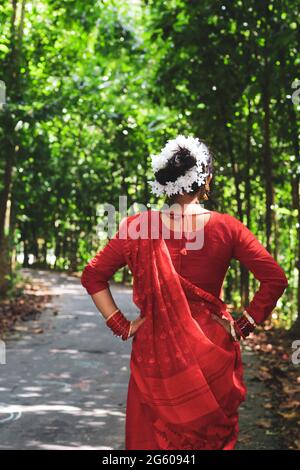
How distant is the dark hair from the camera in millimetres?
3488

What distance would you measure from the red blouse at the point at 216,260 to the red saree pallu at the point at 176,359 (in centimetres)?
6

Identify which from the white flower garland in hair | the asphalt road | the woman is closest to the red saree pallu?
the woman

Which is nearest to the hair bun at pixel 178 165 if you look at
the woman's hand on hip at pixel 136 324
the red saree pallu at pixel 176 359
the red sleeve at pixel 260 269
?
the red saree pallu at pixel 176 359

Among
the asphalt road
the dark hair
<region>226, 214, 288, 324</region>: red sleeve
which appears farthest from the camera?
the asphalt road

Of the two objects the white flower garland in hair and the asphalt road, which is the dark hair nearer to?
the white flower garland in hair

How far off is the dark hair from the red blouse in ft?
0.86

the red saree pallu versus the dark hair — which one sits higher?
the dark hair

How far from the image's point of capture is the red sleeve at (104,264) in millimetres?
3479

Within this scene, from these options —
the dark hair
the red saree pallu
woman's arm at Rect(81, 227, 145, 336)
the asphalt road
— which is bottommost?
the asphalt road

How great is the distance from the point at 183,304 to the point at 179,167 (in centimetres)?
71

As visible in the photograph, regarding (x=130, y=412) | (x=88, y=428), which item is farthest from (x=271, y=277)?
(x=88, y=428)

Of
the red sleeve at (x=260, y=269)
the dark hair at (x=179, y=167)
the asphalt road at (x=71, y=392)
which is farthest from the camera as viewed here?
the asphalt road at (x=71, y=392)

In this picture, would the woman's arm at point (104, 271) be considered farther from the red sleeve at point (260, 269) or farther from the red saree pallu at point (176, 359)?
the red sleeve at point (260, 269)
